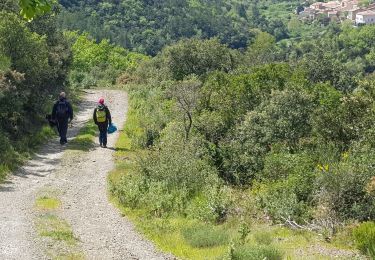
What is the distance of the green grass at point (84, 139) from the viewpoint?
1902 centimetres

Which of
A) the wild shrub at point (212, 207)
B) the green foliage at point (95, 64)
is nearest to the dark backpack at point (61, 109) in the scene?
the wild shrub at point (212, 207)

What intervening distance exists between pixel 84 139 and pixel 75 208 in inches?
323

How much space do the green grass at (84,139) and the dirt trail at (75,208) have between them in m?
0.44

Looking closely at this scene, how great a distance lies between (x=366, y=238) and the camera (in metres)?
8.59

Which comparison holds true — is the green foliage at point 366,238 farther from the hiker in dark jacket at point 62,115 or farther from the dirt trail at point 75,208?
the hiker in dark jacket at point 62,115

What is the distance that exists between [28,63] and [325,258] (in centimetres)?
1500

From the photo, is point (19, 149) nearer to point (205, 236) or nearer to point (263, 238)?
point (205, 236)

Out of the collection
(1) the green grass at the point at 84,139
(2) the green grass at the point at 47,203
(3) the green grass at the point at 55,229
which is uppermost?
(3) the green grass at the point at 55,229

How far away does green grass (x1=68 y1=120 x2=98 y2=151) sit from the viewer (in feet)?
62.4

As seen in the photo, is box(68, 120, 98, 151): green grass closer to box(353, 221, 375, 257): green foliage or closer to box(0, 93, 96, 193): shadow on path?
box(0, 93, 96, 193): shadow on path

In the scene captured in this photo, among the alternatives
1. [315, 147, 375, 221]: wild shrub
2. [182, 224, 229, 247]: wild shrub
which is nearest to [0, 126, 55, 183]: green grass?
[182, 224, 229, 247]: wild shrub

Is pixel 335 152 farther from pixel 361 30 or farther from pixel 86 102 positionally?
pixel 361 30

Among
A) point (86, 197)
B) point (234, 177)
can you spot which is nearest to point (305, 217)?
point (86, 197)

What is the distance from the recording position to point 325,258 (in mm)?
8750
